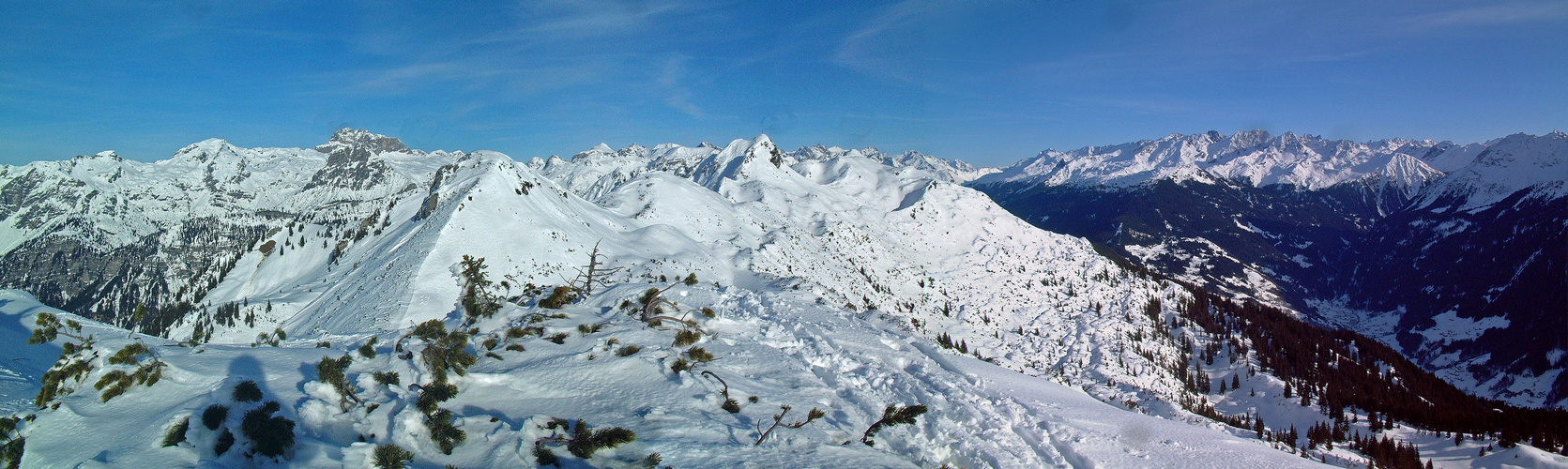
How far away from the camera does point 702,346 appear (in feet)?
50.0

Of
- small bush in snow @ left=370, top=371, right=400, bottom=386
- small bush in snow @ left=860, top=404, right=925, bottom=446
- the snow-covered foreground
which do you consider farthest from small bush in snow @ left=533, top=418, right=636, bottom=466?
small bush in snow @ left=860, top=404, right=925, bottom=446

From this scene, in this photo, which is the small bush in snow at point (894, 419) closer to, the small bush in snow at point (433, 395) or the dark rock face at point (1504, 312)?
the small bush in snow at point (433, 395)

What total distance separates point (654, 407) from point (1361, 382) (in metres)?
73.9

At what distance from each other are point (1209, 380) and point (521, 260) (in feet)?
189

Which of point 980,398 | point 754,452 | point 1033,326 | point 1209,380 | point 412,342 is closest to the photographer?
point 754,452

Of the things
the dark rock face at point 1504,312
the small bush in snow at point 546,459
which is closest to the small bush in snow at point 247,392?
the small bush in snow at point 546,459

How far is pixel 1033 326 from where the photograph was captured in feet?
195

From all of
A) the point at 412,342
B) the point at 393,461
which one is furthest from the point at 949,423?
the point at 412,342

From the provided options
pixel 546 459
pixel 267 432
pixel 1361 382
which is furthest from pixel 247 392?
pixel 1361 382

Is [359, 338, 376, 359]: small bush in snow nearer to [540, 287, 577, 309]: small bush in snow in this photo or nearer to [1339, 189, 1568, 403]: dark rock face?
[540, 287, 577, 309]: small bush in snow

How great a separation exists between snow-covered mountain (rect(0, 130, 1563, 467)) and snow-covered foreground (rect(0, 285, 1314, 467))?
0.19ft

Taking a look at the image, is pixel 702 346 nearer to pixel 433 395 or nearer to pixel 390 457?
pixel 433 395

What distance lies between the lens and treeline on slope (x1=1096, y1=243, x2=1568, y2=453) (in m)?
31.6

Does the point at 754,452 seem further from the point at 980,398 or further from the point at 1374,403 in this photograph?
the point at 1374,403
